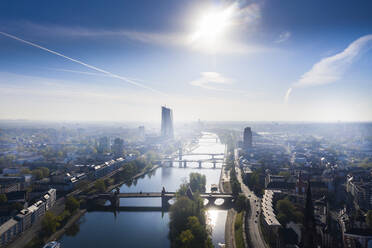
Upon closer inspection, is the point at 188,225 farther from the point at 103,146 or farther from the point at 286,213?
the point at 103,146

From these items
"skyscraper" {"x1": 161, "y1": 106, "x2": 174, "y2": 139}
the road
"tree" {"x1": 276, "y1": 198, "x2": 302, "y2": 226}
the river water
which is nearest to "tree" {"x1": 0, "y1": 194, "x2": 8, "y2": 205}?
the river water

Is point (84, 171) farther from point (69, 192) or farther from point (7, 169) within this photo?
point (7, 169)

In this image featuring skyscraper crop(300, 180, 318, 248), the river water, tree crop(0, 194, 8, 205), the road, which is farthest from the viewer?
tree crop(0, 194, 8, 205)

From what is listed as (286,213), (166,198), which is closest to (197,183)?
(166,198)

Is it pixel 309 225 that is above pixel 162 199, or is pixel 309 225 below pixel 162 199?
above

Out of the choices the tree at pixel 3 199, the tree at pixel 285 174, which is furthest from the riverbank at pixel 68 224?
the tree at pixel 285 174

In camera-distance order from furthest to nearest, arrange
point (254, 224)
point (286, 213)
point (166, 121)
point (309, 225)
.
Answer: point (166, 121)
point (254, 224)
point (286, 213)
point (309, 225)

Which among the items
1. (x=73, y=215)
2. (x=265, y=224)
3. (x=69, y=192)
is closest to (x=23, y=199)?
(x=73, y=215)

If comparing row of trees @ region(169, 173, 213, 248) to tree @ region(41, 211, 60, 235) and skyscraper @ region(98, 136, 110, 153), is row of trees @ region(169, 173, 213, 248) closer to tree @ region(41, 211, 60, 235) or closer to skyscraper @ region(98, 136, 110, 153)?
tree @ region(41, 211, 60, 235)

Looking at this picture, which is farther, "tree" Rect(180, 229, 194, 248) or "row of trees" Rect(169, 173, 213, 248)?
"row of trees" Rect(169, 173, 213, 248)
